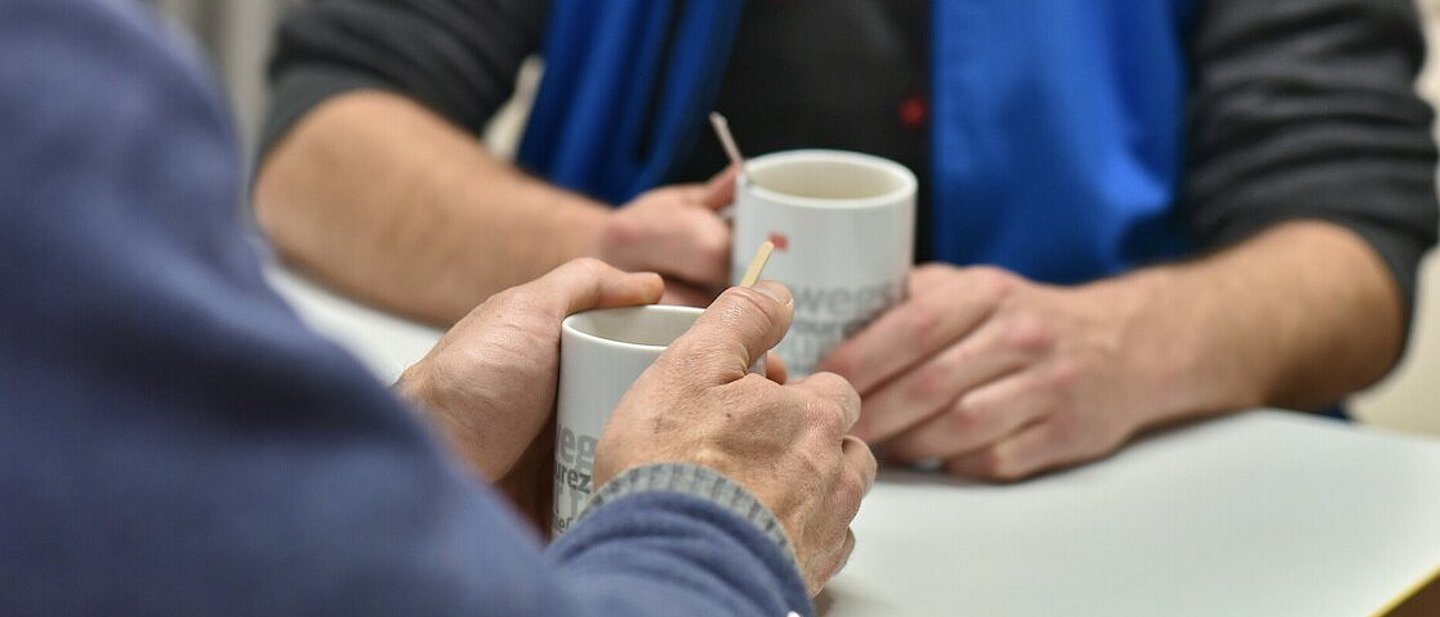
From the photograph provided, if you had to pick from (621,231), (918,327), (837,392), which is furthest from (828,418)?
(621,231)

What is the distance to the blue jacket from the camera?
118 cm

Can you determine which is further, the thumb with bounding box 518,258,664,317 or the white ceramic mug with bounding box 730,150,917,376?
the white ceramic mug with bounding box 730,150,917,376

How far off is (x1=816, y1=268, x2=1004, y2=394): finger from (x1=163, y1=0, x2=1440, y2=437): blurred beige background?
532 mm

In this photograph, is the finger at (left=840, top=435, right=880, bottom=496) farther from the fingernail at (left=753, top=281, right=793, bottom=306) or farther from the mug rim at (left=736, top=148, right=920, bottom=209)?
the mug rim at (left=736, top=148, right=920, bottom=209)

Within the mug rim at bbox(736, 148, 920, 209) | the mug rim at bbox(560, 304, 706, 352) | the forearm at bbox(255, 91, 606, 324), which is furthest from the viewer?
the forearm at bbox(255, 91, 606, 324)

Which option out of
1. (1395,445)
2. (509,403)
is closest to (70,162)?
(509,403)

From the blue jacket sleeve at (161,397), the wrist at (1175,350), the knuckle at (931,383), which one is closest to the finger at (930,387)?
the knuckle at (931,383)

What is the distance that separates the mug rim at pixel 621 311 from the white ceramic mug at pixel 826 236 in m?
0.16

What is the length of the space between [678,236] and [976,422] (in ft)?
0.66

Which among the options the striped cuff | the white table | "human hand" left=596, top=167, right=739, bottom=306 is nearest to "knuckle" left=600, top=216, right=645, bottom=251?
"human hand" left=596, top=167, right=739, bottom=306

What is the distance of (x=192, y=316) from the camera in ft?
1.08

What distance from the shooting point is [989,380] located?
0.89 m

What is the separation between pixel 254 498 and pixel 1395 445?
797 mm

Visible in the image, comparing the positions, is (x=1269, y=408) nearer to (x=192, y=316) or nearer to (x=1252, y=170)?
(x=1252, y=170)
